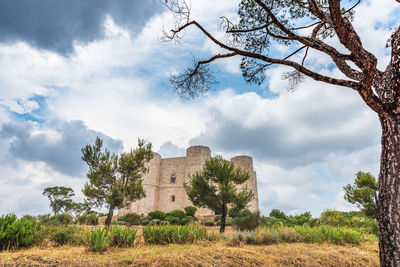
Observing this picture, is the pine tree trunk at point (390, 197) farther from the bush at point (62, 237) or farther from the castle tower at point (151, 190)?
the castle tower at point (151, 190)

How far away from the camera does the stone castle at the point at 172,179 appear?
24.9 metres

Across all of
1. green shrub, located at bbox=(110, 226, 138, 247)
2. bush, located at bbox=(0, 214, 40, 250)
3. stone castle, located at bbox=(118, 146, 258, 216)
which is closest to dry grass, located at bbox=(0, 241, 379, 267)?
green shrub, located at bbox=(110, 226, 138, 247)

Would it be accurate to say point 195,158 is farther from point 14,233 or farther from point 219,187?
point 14,233

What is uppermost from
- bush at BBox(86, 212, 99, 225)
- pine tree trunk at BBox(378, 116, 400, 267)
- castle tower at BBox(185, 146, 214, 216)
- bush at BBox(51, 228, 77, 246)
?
castle tower at BBox(185, 146, 214, 216)

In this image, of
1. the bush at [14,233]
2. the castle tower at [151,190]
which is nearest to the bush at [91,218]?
the bush at [14,233]

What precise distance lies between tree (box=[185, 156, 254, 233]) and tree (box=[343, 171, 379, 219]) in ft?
19.2

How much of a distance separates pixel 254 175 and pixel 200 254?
Answer: 24.5 metres

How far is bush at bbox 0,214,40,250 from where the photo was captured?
5.22 meters

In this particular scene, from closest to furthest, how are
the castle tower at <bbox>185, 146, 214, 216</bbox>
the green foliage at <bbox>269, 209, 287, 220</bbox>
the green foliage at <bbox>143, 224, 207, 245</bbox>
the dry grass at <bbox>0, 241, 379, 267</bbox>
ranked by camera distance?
the dry grass at <bbox>0, 241, 379, 267</bbox> → the green foliage at <bbox>143, 224, 207, 245</bbox> → the green foliage at <bbox>269, 209, 287, 220</bbox> → the castle tower at <bbox>185, 146, 214, 216</bbox>

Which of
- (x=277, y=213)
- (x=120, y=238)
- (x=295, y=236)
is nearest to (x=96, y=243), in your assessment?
(x=120, y=238)

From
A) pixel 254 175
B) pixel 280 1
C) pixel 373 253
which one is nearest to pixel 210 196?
pixel 373 253

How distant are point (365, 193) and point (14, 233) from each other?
14912 mm

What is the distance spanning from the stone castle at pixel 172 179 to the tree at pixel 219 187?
40.9 feet

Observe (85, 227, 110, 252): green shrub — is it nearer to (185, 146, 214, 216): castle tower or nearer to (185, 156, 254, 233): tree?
(185, 156, 254, 233): tree
